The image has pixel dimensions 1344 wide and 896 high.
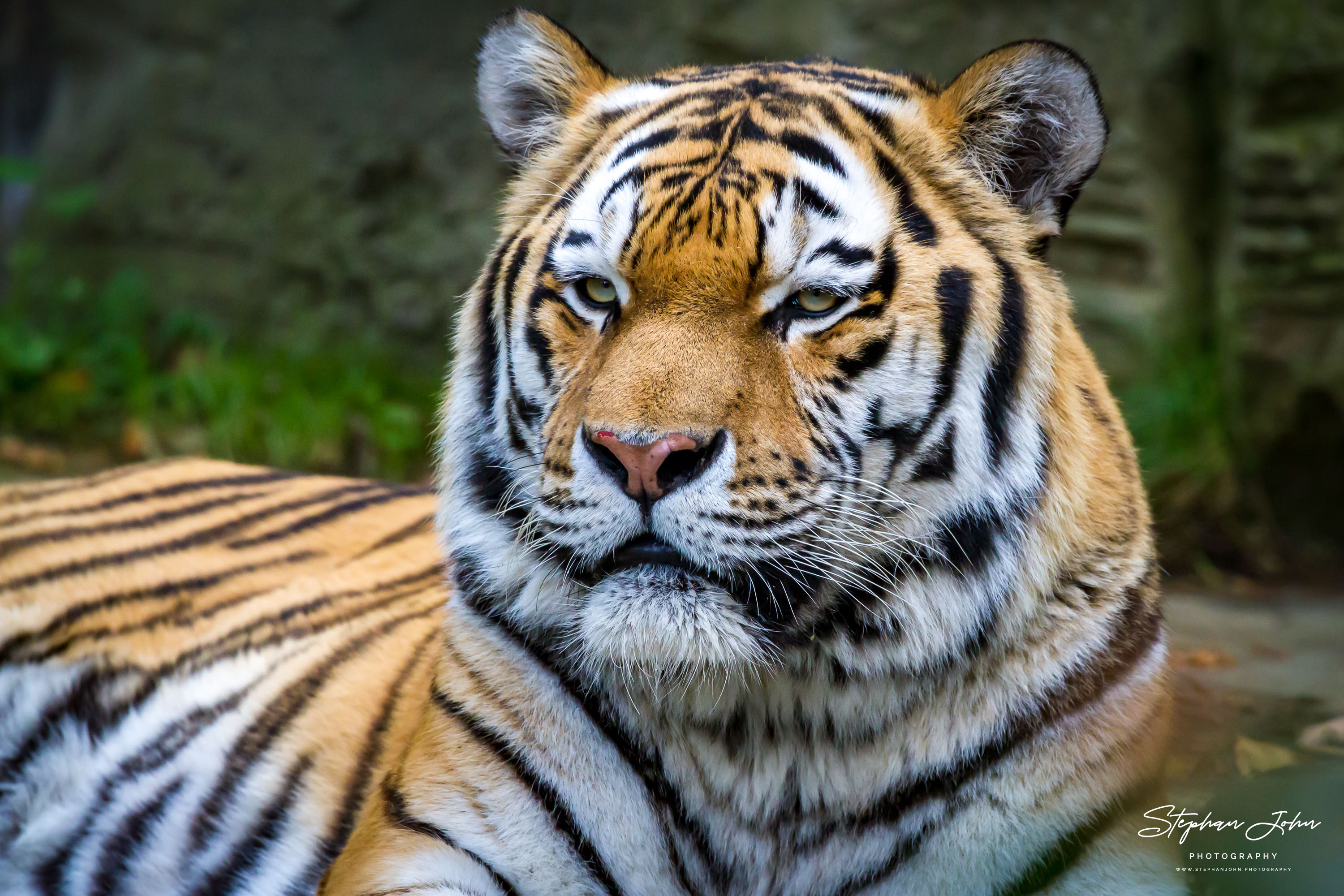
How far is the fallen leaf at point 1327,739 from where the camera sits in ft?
8.10

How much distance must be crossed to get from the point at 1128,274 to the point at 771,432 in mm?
3665

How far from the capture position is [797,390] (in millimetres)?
1587

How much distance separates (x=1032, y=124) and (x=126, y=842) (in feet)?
6.34

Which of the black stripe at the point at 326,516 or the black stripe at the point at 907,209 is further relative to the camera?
the black stripe at the point at 326,516

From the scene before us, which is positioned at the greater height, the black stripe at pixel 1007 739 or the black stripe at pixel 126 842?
the black stripe at pixel 1007 739

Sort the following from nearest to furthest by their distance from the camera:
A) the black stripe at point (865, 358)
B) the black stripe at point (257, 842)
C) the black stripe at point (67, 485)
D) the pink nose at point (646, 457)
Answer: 1. the pink nose at point (646, 457)
2. the black stripe at point (865, 358)
3. the black stripe at point (257, 842)
4. the black stripe at point (67, 485)

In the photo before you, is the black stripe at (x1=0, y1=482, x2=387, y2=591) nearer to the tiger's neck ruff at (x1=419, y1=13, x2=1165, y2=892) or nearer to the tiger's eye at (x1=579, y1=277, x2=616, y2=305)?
the tiger's neck ruff at (x1=419, y1=13, x2=1165, y2=892)

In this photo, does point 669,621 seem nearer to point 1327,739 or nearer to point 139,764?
point 139,764

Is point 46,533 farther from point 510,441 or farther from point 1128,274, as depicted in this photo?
point 1128,274

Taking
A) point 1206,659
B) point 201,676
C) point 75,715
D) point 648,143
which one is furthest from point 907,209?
point 1206,659

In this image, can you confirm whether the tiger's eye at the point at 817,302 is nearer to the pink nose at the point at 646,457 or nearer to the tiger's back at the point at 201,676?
the pink nose at the point at 646,457

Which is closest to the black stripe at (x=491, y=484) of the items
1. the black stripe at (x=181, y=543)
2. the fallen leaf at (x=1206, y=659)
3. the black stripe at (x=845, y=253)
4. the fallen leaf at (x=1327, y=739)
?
the black stripe at (x=845, y=253)

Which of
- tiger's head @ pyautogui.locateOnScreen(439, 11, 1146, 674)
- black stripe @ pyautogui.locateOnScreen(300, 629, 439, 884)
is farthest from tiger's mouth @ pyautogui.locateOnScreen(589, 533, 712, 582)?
black stripe @ pyautogui.locateOnScreen(300, 629, 439, 884)

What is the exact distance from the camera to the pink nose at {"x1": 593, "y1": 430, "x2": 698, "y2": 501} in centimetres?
145
